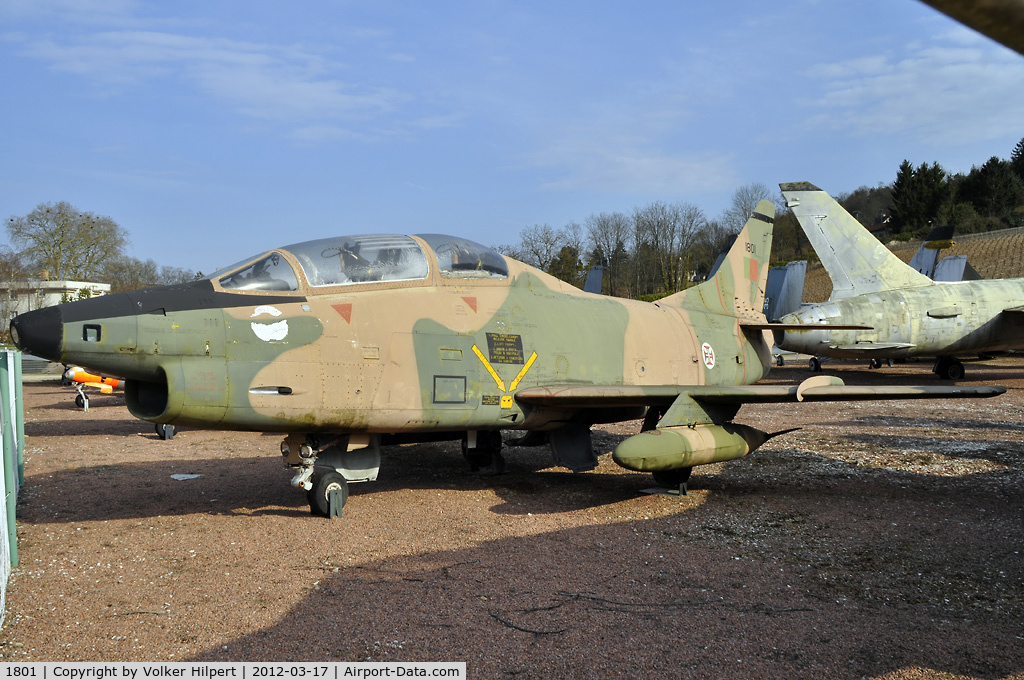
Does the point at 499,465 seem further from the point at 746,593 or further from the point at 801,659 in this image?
the point at 801,659

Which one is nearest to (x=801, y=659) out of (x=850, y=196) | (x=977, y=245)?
(x=977, y=245)

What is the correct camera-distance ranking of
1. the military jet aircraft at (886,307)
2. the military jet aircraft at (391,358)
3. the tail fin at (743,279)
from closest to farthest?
the military jet aircraft at (391,358) < the tail fin at (743,279) < the military jet aircraft at (886,307)

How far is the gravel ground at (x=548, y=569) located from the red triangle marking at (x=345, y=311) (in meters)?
2.05

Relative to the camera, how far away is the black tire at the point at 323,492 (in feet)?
23.3

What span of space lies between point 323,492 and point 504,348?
8.04 ft

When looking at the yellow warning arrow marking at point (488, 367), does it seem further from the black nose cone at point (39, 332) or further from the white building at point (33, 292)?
the white building at point (33, 292)

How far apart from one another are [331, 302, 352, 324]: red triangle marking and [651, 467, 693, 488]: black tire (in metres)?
4.04

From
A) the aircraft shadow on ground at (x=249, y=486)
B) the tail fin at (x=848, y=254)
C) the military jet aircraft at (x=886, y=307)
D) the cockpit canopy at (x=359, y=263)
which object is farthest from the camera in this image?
the tail fin at (x=848, y=254)

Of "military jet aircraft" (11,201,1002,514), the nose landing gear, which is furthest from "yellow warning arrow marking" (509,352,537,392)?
the nose landing gear

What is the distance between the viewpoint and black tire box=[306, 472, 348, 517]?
23.3 ft

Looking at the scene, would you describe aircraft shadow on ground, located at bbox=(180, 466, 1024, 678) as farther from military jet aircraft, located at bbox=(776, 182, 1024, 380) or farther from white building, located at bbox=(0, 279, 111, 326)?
white building, located at bbox=(0, 279, 111, 326)

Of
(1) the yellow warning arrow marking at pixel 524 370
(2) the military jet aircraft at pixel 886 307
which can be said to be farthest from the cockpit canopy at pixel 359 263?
(2) the military jet aircraft at pixel 886 307

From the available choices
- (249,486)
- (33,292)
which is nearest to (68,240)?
(33,292)

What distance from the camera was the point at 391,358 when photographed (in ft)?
22.8
